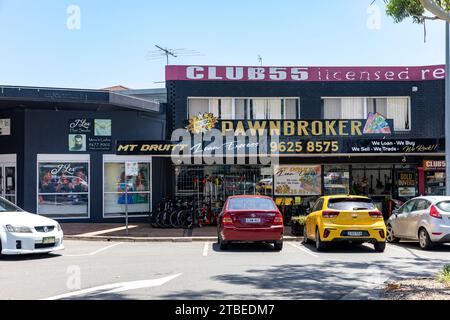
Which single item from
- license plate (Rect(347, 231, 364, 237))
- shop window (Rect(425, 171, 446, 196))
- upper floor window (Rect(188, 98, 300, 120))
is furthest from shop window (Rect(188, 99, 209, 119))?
license plate (Rect(347, 231, 364, 237))

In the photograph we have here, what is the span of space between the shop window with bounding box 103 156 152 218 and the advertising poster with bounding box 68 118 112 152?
0.64 meters

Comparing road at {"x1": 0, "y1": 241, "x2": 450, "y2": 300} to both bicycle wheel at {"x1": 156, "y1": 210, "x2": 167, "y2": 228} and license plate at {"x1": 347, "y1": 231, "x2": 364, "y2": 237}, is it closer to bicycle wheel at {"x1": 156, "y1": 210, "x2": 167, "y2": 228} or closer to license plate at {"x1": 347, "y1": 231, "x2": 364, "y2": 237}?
license plate at {"x1": 347, "y1": 231, "x2": 364, "y2": 237}

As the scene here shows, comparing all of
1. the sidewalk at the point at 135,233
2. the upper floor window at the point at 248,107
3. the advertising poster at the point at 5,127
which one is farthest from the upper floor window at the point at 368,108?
the advertising poster at the point at 5,127

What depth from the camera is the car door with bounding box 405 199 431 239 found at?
14.3m

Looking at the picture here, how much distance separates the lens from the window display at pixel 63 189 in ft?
66.2

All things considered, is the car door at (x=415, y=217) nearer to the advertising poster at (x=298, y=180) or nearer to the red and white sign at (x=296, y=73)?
the advertising poster at (x=298, y=180)

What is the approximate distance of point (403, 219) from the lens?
15.2 meters

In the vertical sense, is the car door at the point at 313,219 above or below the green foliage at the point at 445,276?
above

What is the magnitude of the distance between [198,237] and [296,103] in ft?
26.0

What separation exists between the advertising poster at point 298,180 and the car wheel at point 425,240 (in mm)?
7447

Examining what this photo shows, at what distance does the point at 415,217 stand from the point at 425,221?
55cm

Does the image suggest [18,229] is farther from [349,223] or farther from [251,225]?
[349,223]
